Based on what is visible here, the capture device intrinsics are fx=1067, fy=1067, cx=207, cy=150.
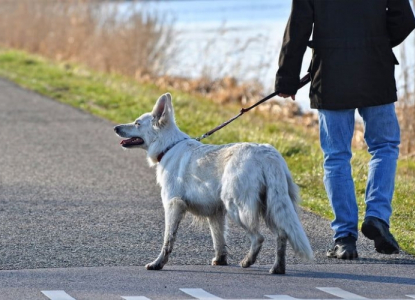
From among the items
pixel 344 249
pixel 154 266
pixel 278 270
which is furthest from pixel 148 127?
pixel 344 249

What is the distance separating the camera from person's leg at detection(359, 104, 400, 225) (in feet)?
25.1

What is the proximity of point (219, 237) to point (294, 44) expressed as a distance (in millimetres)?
1455

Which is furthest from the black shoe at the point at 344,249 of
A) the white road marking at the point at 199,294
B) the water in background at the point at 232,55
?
the water in background at the point at 232,55

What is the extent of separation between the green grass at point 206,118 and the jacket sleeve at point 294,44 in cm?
153

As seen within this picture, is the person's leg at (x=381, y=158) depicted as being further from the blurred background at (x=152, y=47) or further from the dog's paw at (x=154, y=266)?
the blurred background at (x=152, y=47)

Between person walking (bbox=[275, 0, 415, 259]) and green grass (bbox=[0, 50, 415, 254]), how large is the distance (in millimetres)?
532

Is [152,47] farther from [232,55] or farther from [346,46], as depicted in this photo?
[346,46]

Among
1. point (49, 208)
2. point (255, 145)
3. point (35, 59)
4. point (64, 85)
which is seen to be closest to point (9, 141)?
point (49, 208)

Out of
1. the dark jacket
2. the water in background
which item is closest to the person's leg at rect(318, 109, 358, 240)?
the dark jacket

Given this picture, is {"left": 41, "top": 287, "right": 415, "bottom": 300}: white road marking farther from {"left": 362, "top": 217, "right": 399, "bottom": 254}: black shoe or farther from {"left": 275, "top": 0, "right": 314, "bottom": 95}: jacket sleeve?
{"left": 275, "top": 0, "right": 314, "bottom": 95}: jacket sleeve

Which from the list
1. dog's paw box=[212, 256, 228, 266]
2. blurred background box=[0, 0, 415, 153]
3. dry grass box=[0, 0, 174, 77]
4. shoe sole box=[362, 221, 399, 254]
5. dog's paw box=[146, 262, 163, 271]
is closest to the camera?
dog's paw box=[146, 262, 163, 271]

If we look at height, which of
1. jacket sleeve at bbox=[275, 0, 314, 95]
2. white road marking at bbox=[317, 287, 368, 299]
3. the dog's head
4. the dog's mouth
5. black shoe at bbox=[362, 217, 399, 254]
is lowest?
white road marking at bbox=[317, 287, 368, 299]

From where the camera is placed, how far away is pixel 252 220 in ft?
22.5

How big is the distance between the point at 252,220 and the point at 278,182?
0.30 m
